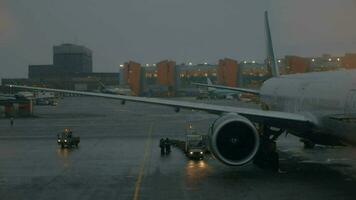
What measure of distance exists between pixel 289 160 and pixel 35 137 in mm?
20493

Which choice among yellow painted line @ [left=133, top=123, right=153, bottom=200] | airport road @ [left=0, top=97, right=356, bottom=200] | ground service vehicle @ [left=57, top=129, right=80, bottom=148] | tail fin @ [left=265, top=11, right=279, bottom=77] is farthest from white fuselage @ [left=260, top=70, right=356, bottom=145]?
ground service vehicle @ [left=57, top=129, right=80, bottom=148]

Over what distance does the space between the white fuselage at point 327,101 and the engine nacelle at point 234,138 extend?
8.72 feet

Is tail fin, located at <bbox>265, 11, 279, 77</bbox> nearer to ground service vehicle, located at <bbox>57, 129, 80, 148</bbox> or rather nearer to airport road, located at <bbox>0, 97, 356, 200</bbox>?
airport road, located at <bbox>0, 97, 356, 200</bbox>

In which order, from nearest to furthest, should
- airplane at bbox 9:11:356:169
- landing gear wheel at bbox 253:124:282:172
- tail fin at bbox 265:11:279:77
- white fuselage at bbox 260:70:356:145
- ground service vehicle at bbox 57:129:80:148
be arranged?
white fuselage at bbox 260:70:356:145, airplane at bbox 9:11:356:169, landing gear wheel at bbox 253:124:282:172, ground service vehicle at bbox 57:129:80:148, tail fin at bbox 265:11:279:77

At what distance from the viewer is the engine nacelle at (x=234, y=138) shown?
65.7 feet

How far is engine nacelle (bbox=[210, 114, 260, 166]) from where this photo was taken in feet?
65.7

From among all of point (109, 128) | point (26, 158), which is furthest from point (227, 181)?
point (109, 128)

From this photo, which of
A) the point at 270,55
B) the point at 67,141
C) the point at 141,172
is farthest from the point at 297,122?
the point at 270,55

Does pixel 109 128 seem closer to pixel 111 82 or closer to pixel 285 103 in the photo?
pixel 285 103

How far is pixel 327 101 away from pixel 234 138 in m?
3.75

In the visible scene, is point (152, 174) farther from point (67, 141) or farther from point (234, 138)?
point (67, 141)

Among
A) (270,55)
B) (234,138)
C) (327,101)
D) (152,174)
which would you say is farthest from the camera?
(270,55)

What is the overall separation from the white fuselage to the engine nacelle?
2.66m

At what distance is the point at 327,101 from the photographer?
65.2 feet
